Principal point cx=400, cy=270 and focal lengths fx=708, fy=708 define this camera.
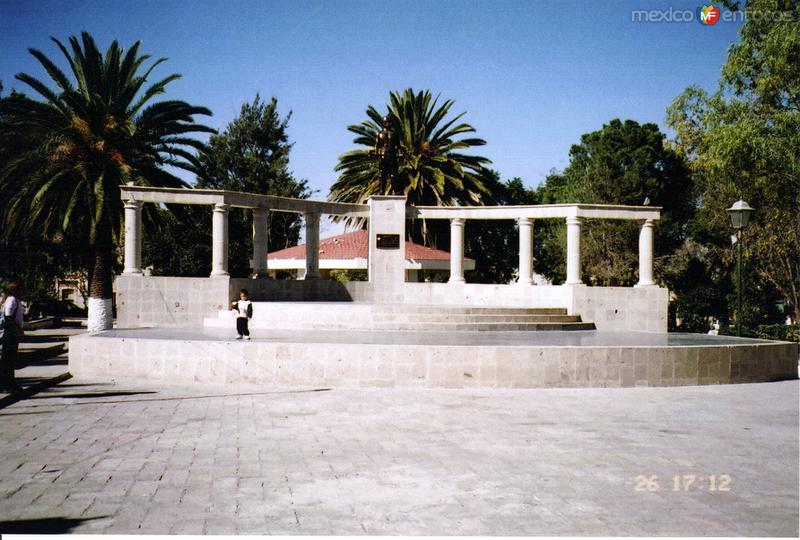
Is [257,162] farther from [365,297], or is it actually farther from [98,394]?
[98,394]

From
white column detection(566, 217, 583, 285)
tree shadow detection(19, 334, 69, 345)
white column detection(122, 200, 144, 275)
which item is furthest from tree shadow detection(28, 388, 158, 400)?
white column detection(566, 217, 583, 285)

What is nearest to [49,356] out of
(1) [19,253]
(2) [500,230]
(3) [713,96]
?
(1) [19,253]

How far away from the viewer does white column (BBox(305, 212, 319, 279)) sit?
89.4 ft

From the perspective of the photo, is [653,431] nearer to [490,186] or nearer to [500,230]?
[490,186]

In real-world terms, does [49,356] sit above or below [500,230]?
below

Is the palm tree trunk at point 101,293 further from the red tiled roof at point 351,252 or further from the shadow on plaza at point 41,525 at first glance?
the shadow on plaza at point 41,525

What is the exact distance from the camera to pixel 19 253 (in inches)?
1152

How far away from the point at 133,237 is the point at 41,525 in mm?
19183

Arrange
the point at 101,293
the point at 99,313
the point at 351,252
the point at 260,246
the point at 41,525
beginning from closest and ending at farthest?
the point at 41,525
the point at 99,313
the point at 101,293
the point at 260,246
the point at 351,252

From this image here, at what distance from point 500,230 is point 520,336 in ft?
122

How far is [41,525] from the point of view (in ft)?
18.3

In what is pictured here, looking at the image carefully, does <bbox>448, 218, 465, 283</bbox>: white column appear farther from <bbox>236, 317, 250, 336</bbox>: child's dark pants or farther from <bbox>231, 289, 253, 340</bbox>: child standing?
<bbox>236, 317, 250, 336</bbox>: child's dark pants

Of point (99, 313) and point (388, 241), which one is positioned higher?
point (388, 241)
